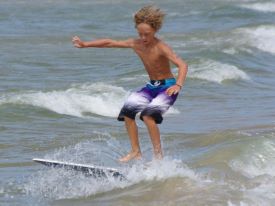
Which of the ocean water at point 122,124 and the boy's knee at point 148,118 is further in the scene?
the ocean water at point 122,124

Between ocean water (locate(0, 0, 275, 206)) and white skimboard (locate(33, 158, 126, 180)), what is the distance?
92 millimetres

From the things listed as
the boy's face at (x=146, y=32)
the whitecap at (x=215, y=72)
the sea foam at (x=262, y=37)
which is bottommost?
the sea foam at (x=262, y=37)

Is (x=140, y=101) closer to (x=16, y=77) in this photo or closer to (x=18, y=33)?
(x=16, y=77)

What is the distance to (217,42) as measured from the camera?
28719mm

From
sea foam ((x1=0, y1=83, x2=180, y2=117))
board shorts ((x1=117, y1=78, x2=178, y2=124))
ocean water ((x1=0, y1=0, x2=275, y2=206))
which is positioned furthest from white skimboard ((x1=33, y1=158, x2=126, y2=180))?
sea foam ((x1=0, y1=83, x2=180, y2=117))

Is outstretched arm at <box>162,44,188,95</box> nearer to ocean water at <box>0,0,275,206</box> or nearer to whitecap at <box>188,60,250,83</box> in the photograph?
ocean water at <box>0,0,275,206</box>

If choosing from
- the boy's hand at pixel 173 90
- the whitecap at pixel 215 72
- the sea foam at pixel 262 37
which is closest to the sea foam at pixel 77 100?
the whitecap at pixel 215 72

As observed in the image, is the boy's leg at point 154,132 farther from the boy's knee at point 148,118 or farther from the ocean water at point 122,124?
the ocean water at point 122,124

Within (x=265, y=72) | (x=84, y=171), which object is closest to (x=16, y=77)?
(x=265, y=72)

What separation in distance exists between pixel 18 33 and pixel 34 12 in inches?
396

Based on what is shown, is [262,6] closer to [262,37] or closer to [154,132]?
[262,37]

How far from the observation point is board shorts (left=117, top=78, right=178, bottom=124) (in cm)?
825

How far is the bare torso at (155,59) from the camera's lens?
323 inches

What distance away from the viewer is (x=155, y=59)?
822cm
